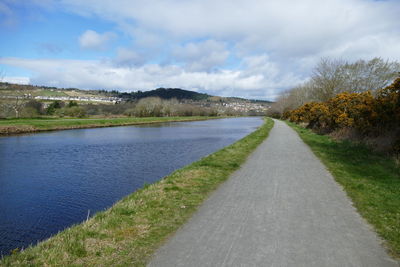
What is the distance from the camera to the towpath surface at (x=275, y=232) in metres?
4.01

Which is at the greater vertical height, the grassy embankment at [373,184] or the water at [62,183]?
the grassy embankment at [373,184]

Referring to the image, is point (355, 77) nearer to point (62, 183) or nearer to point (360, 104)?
point (360, 104)

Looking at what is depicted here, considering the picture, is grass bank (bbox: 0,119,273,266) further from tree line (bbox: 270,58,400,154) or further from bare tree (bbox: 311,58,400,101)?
bare tree (bbox: 311,58,400,101)

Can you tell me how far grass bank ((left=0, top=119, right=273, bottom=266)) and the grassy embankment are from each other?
11.9ft

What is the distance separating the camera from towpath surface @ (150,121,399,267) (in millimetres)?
4012

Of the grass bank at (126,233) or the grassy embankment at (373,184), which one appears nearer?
the grass bank at (126,233)

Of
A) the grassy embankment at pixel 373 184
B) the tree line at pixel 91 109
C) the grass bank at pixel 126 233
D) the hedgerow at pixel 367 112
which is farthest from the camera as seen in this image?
the tree line at pixel 91 109

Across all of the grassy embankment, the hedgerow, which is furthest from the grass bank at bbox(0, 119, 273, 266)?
the hedgerow

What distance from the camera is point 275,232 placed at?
4.92 metres

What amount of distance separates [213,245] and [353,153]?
1245 cm

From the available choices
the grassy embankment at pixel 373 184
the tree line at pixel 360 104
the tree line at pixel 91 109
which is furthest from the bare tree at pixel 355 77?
the tree line at pixel 91 109

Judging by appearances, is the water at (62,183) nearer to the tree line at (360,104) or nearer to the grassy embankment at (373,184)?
the grassy embankment at (373,184)

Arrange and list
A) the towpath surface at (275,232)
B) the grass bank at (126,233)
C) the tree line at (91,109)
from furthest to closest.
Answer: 1. the tree line at (91,109)
2. the grass bank at (126,233)
3. the towpath surface at (275,232)

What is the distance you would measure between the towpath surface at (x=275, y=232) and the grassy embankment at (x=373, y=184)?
246mm
